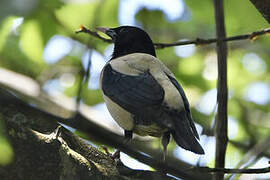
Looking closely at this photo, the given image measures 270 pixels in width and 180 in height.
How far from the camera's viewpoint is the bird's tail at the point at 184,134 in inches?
136

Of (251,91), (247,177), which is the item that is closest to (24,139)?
(247,177)

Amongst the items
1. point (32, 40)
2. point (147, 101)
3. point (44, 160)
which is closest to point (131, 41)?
point (32, 40)

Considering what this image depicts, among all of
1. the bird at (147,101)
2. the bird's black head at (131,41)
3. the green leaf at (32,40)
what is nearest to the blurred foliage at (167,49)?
the green leaf at (32,40)

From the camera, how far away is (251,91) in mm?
7000

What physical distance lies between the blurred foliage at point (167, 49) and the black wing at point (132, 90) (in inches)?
13.0

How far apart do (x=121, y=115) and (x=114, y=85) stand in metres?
0.29

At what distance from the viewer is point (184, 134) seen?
12.0 ft

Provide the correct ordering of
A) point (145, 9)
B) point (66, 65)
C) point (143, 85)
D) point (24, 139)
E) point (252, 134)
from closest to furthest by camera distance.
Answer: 1. point (24, 139)
2. point (143, 85)
3. point (145, 9)
4. point (252, 134)
5. point (66, 65)

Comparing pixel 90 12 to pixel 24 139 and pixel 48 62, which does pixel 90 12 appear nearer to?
pixel 48 62

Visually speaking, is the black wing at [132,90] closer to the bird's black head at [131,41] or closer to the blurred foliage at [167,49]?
the blurred foliage at [167,49]

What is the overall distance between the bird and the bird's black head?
14.5 inches

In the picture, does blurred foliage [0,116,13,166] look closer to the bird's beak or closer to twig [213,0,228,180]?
twig [213,0,228,180]

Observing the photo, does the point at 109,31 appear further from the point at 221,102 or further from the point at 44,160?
the point at 44,160

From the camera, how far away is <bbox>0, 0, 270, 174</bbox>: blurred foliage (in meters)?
4.57
